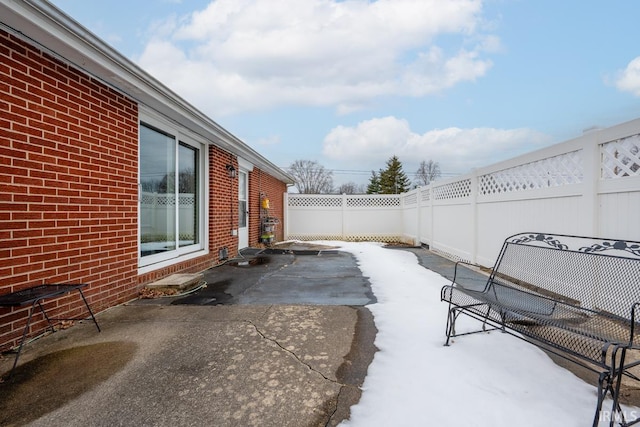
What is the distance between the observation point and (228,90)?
12352 millimetres

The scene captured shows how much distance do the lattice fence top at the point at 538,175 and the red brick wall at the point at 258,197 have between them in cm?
598

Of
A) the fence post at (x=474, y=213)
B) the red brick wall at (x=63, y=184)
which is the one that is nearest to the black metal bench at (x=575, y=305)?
the fence post at (x=474, y=213)

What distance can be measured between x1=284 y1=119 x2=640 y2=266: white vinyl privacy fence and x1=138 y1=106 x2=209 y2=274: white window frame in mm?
5309

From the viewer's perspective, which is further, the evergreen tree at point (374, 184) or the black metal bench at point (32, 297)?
the evergreen tree at point (374, 184)

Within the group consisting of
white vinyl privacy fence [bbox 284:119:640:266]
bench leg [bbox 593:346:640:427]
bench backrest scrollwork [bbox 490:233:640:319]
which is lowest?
bench leg [bbox 593:346:640:427]

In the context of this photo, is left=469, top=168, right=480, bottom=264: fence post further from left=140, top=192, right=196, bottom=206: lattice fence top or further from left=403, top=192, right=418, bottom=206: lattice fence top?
left=140, top=192, right=196, bottom=206: lattice fence top

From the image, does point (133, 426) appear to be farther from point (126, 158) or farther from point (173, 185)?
point (173, 185)

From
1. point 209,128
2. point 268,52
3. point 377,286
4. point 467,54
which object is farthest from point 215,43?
point 377,286

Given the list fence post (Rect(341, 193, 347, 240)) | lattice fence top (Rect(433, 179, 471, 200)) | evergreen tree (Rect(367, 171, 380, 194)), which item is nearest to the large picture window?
lattice fence top (Rect(433, 179, 471, 200))

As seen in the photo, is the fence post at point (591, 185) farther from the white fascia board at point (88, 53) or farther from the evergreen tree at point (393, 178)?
the evergreen tree at point (393, 178)

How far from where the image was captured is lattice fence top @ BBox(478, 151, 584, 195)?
351 cm

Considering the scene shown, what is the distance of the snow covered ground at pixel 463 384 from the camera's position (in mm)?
1599

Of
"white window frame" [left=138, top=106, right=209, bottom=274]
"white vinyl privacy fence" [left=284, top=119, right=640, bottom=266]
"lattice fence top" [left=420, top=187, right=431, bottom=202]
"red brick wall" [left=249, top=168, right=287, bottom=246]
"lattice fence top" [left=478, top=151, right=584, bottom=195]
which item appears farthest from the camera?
"lattice fence top" [left=420, top=187, right=431, bottom=202]

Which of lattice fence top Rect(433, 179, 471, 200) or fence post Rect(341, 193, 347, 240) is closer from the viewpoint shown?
lattice fence top Rect(433, 179, 471, 200)
